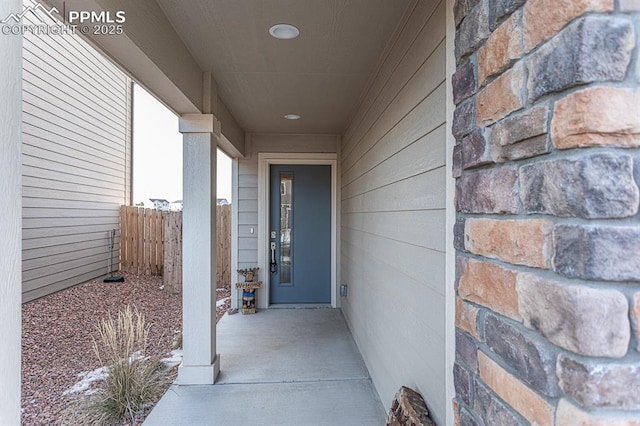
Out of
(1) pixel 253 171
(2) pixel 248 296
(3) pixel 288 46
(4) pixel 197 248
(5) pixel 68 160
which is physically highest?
(3) pixel 288 46

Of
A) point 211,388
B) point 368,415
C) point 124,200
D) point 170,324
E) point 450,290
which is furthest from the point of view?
point 124,200

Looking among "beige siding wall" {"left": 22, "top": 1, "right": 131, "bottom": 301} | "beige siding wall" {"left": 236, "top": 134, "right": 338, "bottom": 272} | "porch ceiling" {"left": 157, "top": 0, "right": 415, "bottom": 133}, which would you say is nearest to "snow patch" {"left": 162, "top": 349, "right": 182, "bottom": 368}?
"beige siding wall" {"left": 236, "top": 134, "right": 338, "bottom": 272}

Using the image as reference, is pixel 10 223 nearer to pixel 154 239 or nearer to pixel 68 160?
pixel 68 160

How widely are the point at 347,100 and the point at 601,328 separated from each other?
3.21 m

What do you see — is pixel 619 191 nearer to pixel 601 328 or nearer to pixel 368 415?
pixel 601 328

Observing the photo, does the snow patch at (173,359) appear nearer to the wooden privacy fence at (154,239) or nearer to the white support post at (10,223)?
the white support post at (10,223)

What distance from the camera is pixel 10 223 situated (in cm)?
95

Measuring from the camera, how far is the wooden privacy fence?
6703 mm

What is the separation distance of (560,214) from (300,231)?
4662mm

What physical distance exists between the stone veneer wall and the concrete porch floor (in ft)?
5.80

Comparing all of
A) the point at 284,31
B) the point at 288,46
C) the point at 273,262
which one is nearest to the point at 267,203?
the point at 273,262

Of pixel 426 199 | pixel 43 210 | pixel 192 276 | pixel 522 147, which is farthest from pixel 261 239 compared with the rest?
pixel 522 147

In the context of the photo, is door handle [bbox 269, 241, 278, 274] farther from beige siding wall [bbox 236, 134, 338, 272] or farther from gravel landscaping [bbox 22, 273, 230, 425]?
gravel landscaping [bbox 22, 273, 230, 425]

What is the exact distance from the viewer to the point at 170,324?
4.48 metres
